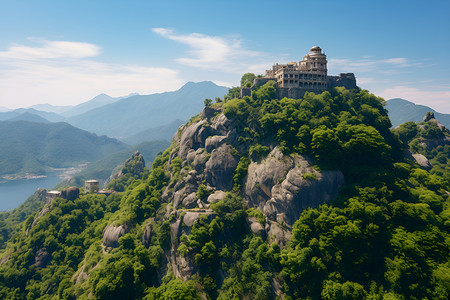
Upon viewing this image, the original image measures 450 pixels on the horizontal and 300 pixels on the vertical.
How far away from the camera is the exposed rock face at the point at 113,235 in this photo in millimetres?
87562

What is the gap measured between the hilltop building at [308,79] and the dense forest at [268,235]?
4274mm

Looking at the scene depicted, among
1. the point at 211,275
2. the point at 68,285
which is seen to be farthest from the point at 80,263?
the point at 211,275

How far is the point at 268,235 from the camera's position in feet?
238

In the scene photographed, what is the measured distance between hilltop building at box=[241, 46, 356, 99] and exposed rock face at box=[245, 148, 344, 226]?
3083 cm

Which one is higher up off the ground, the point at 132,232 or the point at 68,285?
the point at 132,232

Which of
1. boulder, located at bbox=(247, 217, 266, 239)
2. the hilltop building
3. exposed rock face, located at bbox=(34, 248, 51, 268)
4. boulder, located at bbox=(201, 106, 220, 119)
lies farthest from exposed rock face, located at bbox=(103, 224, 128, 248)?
the hilltop building

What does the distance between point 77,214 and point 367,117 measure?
121m

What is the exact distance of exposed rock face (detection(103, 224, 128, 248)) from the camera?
3447 inches

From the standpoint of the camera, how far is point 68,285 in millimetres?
82812

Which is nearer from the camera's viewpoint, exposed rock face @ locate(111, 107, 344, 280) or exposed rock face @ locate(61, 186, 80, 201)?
exposed rock face @ locate(111, 107, 344, 280)

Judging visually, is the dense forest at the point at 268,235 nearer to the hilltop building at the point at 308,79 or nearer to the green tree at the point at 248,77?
the hilltop building at the point at 308,79

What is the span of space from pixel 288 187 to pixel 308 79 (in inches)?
1950

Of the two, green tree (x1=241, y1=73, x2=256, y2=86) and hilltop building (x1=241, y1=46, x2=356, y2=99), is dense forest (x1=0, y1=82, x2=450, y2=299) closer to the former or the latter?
hilltop building (x1=241, y1=46, x2=356, y2=99)

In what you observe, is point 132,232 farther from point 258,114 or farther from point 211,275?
point 258,114
